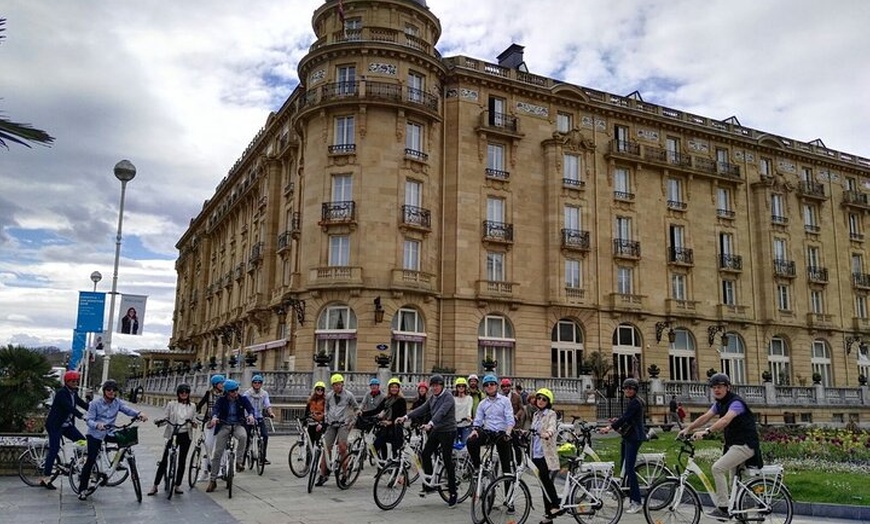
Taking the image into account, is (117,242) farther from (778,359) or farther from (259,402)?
(778,359)

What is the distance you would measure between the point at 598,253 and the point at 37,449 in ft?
101

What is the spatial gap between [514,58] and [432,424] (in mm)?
34632

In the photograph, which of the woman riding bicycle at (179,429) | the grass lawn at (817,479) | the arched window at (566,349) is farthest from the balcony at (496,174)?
the woman riding bicycle at (179,429)

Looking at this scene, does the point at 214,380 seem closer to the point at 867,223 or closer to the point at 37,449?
the point at 37,449

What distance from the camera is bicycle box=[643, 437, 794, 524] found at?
28.1ft

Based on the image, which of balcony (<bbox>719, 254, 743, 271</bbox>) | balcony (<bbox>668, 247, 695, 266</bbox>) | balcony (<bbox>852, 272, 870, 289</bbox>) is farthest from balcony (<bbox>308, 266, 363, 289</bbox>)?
balcony (<bbox>852, 272, 870, 289</bbox>)

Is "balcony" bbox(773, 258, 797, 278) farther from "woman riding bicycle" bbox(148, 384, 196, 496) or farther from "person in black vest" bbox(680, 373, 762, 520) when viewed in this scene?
"woman riding bicycle" bbox(148, 384, 196, 496)

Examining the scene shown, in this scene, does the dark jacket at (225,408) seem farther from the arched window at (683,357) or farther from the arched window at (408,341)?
the arched window at (683,357)

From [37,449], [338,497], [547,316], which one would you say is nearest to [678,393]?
[547,316]

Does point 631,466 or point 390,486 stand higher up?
point 631,466

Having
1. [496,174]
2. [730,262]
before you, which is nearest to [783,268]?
[730,262]

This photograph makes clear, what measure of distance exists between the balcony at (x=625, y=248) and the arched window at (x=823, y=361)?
15.6 meters

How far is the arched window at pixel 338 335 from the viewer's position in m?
32.2

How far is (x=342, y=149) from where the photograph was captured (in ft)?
111
